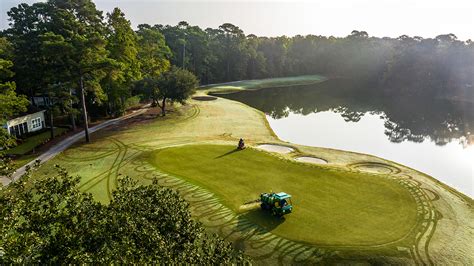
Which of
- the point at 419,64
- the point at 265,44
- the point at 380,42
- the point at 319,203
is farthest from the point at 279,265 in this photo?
the point at 380,42

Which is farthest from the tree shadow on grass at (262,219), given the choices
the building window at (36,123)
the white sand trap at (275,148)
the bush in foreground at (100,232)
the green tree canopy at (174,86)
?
Answer: the building window at (36,123)

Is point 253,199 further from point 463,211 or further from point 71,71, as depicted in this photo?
point 71,71

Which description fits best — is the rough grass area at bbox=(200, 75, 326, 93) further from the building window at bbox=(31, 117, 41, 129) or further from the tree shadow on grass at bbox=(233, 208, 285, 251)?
the tree shadow on grass at bbox=(233, 208, 285, 251)

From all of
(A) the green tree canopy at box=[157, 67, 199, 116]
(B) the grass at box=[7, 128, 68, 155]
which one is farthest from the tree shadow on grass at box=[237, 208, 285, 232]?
(A) the green tree canopy at box=[157, 67, 199, 116]

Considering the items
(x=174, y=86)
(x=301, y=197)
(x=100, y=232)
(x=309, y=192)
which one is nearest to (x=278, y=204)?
(x=301, y=197)

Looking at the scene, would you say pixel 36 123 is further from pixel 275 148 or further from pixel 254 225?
pixel 254 225

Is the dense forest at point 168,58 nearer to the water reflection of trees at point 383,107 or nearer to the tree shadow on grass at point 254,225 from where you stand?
the water reflection of trees at point 383,107

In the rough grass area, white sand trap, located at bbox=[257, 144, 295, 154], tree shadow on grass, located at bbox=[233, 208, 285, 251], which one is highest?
the rough grass area
